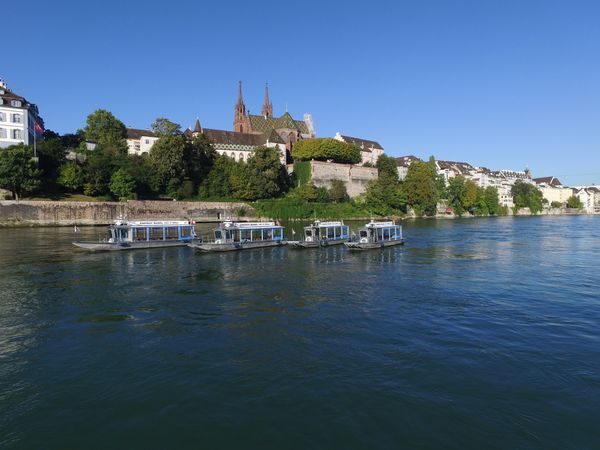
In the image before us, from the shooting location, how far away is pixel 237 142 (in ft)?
378

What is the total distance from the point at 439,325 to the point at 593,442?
783 centimetres

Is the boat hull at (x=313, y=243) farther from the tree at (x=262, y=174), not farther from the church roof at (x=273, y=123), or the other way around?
the church roof at (x=273, y=123)

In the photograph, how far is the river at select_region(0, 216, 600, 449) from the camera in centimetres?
961

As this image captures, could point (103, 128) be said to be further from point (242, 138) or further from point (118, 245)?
point (118, 245)

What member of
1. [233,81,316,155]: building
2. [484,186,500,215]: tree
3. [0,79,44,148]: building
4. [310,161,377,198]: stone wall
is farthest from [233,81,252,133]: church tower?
[484,186,500,215]: tree

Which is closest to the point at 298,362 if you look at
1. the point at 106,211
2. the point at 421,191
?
the point at 106,211

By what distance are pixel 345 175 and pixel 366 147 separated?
38.2 meters

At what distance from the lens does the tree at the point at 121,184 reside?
7600 cm

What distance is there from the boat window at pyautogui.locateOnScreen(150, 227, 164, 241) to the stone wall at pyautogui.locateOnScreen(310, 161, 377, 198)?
6290 cm

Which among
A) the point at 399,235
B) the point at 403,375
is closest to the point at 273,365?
the point at 403,375

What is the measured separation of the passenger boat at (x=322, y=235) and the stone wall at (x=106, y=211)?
3972cm

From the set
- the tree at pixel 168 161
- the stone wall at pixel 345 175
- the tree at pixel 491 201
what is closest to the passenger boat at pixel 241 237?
the tree at pixel 168 161

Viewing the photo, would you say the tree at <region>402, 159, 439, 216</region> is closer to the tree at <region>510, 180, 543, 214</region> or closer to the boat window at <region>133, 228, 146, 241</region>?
the tree at <region>510, 180, 543, 214</region>

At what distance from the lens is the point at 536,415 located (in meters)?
10.2
